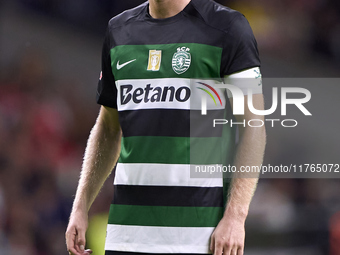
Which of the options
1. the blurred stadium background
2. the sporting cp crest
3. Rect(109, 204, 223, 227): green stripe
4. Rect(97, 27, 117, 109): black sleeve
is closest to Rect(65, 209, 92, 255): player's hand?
Rect(109, 204, 223, 227): green stripe

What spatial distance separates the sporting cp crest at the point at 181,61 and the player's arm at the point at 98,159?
47 centimetres

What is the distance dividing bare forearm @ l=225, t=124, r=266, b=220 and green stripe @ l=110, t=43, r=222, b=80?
0.26 meters

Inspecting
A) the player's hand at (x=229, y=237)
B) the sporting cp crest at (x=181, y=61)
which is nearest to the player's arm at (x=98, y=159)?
the sporting cp crest at (x=181, y=61)

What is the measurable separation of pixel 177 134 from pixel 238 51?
1.21 ft

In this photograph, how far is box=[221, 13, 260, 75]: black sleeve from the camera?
6.78ft

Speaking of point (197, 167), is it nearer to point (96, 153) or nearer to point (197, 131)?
point (197, 131)

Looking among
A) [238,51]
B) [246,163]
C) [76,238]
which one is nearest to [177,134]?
[246,163]

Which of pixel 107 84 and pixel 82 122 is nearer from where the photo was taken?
pixel 107 84

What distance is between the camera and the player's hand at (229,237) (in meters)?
1.96

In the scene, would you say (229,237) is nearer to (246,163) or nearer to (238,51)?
(246,163)

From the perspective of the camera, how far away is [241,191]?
203cm

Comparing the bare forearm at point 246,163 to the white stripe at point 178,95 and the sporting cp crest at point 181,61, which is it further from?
the sporting cp crest at point 181,61

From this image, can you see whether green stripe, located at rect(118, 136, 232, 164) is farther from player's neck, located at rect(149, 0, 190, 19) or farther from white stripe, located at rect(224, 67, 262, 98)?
player's neck, located at rect(149, 0, 190, 19)

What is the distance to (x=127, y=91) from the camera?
222cm
